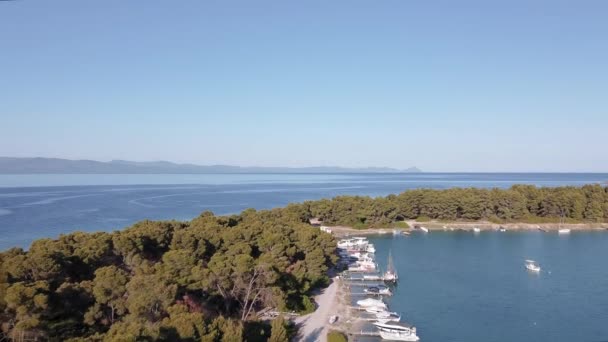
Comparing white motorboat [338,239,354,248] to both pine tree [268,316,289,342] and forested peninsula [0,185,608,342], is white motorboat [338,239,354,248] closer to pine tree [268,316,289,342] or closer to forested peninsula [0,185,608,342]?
forested peninsula [0,185,608,342]

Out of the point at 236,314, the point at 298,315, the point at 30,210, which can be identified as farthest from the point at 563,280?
the point at 30,210

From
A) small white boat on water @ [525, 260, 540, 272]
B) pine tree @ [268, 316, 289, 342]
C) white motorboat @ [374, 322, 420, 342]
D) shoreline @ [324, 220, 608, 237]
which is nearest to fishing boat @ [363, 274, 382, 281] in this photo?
white motorboat @ [374, 322, 420, 342]

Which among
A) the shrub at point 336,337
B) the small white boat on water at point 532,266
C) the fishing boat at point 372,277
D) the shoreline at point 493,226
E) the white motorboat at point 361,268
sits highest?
the shoreline at point 493,226

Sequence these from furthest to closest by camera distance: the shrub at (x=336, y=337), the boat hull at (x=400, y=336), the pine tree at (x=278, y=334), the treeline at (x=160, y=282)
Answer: the boat hull at (x=400, y=336)
the shrub at (x=336, y=337)
the pine tree at (x=278, y=334)
the treeline at (x=160, y=282)

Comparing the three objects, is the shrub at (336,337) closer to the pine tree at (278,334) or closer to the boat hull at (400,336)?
the boat hull at (400,336)

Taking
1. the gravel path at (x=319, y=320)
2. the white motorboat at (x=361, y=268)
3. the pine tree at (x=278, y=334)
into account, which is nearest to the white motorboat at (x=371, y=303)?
the gravel path at (x=319, y=320)

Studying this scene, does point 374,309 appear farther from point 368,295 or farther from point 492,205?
point 492,205
